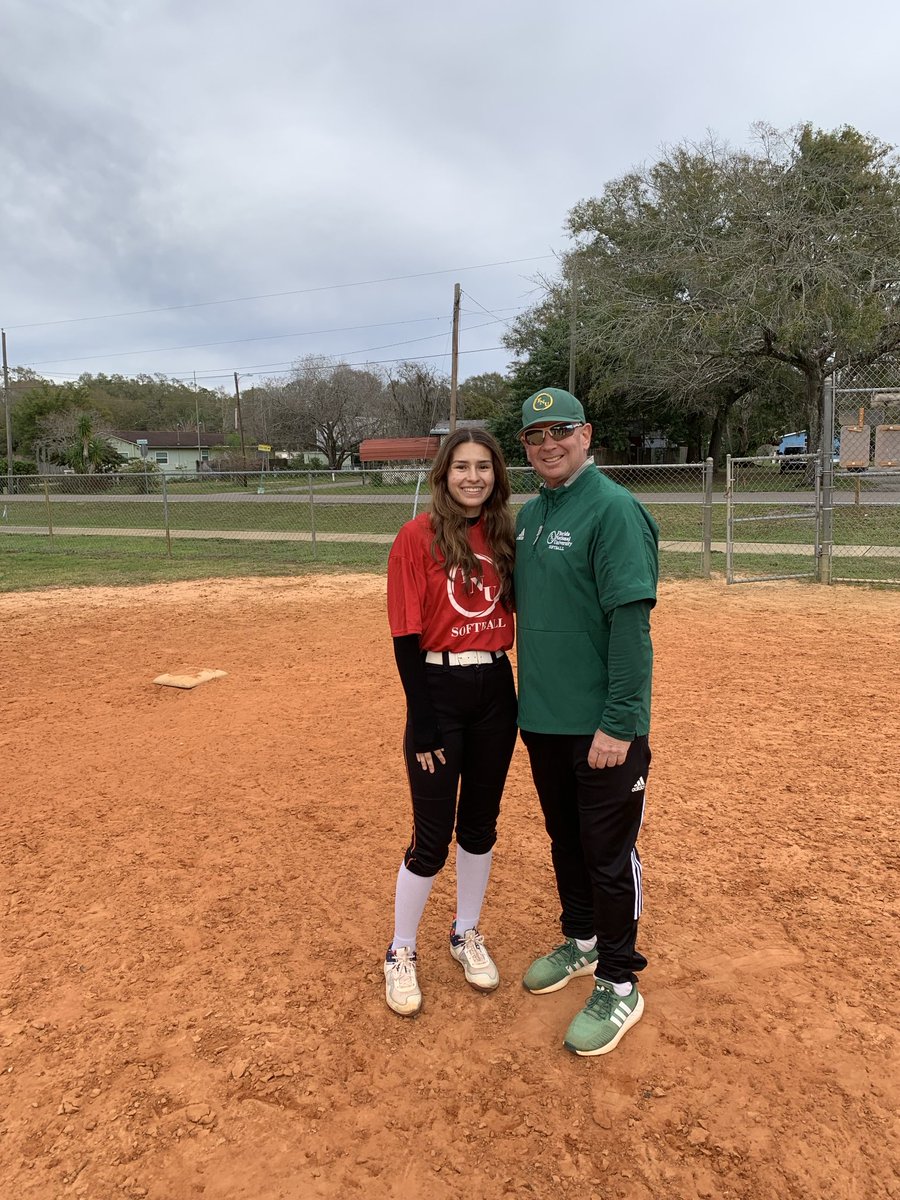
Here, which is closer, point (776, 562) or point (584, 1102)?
point (584, 1102)

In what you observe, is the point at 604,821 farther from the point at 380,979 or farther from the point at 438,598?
the point at 380,979

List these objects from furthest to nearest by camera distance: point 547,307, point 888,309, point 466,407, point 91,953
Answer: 1. point 466,407
2. point 547,307
3. point 888,309
4. point 91,953

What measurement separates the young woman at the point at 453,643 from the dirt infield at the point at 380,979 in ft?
1.32

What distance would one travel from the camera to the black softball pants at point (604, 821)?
2.18 meters

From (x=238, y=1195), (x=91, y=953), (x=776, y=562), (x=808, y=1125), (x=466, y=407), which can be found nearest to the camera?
(x=238, y=1195)

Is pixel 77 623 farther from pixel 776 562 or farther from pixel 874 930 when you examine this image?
pixel 776 562

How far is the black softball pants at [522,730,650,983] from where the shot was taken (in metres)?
2.18

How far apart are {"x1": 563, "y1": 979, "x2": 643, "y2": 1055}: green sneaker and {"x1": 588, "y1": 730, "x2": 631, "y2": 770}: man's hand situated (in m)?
0.76

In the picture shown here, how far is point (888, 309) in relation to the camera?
1972 cm

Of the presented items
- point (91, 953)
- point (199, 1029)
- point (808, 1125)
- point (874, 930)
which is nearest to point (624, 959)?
point (808, 1125)

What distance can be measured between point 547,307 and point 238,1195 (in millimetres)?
38798

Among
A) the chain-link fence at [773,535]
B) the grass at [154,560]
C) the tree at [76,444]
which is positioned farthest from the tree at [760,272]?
the tree at [76,444]

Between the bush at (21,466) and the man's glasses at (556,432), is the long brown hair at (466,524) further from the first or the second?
the bush at (21,466)

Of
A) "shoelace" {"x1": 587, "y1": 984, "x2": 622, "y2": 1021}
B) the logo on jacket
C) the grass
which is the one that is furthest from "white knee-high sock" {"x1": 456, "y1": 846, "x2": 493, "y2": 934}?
the grass
